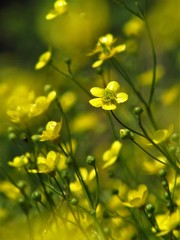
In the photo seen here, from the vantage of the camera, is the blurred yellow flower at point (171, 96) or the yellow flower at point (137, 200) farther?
the blurred yellow flower at point (171, 96)

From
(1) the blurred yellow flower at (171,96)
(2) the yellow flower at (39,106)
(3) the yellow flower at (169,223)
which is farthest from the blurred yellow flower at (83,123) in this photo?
(3) the yellow flower at (169,223)

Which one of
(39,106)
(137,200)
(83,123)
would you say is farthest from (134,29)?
(137,200)

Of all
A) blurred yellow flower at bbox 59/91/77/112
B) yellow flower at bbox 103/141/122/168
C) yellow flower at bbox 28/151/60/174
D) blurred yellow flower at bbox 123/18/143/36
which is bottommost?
blurred yellow flower at bbox 59/91/77/112

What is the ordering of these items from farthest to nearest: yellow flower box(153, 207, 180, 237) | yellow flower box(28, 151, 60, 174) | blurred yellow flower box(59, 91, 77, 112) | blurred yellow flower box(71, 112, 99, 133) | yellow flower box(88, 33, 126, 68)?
blurred yellow flower box(71, 112, 99, 133) < blurred yellow flower box(59, 91, 77, 112) < yellow flower box(88, 33, 126, 68) < yellow flower box(28, 151, 60, 174) < yellow flower box(153, 207, 180, 237)

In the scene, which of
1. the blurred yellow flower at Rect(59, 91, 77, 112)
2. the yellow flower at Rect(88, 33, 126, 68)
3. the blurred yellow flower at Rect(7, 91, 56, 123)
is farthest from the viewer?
the blurred yellow flower at Rect(59, 91, 77, 112)

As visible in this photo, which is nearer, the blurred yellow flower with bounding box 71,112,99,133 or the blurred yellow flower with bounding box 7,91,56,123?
the blurred yellow flower with bounding box 7,91,56,123

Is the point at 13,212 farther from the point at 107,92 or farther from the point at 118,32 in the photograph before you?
the point at 118,32

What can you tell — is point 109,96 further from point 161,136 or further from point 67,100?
point 67,100

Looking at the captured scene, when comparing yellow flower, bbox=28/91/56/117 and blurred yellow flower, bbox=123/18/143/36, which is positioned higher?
yellow flower, bbox=28/91/56/117

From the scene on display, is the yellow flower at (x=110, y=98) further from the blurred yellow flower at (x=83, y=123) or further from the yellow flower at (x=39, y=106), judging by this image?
the blurred yellow flower at (x=83, y=123)

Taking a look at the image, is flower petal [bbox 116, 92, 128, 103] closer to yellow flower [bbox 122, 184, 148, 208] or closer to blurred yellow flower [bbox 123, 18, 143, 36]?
yellow flower [bbox 122, 184, 148, 208]

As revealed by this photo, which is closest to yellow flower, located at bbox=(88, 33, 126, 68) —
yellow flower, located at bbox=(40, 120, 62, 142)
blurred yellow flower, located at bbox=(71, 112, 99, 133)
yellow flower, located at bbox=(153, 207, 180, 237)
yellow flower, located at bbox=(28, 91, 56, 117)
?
yellow flower, located at bbox=(28, 91, 56, 117)
